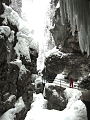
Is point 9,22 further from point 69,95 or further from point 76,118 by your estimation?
point 76,118

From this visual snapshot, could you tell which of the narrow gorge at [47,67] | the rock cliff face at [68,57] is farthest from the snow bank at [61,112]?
the rock cliff face at [68,57]

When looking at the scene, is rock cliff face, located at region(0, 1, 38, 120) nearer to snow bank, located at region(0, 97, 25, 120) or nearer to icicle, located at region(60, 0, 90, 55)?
snow bank, located at region(0, 97, 25, 120)

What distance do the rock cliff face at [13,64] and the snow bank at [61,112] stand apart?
3.67 ft

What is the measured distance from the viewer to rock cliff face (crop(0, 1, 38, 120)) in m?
12.3

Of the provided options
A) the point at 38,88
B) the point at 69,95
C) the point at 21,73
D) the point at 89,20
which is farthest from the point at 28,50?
the point at 89,20

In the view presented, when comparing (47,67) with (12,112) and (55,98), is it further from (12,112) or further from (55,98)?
(12,112)

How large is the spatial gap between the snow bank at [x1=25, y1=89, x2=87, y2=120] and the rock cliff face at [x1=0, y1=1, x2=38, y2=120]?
1118 millimetres

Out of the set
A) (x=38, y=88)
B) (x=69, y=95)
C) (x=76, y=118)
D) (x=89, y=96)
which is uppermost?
(x=89, y=96)

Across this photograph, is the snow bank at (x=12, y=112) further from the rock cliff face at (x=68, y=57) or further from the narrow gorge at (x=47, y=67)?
the rock cliff face at (x=68, y=57)

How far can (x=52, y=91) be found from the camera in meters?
19.8

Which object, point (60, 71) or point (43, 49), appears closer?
point (60, 71)

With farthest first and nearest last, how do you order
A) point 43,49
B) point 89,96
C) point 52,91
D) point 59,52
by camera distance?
point 43,49 < point 59,52 < point 52,91 < point 89,96

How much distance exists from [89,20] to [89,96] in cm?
311

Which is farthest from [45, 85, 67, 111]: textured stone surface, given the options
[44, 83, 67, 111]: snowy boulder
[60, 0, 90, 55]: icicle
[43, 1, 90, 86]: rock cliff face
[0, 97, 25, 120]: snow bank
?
[60, 0, 90, 55]: icicle
